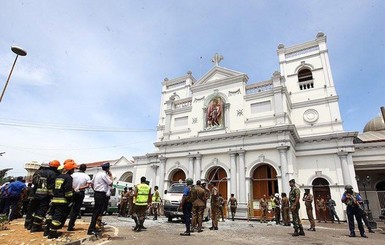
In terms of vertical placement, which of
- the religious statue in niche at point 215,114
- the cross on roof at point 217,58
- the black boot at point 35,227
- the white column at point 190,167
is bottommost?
the black boot at point 35,227

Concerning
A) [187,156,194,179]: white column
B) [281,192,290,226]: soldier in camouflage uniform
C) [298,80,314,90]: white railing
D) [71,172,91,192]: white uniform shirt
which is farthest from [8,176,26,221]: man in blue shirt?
[298,80,314,90]: white railing

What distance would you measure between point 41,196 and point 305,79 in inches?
879

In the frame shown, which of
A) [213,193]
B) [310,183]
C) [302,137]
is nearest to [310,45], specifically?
[302,137]

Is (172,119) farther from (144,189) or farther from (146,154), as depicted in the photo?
(144,189)

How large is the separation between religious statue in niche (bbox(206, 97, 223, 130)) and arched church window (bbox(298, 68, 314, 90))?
774cm

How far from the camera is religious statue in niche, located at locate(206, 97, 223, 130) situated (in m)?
20.7

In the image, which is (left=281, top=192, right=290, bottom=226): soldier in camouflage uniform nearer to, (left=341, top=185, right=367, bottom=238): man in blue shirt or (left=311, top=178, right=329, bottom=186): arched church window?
(left=341, top=185, right=367, bottom=238): man in blue shirt

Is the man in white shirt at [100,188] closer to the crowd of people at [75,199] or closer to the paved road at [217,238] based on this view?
the crowd of people at [75,199]

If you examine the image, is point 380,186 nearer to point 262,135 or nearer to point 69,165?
point 262,135

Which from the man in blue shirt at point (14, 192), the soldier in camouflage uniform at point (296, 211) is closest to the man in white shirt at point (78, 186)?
the man in blue shirt at point (14, 192)

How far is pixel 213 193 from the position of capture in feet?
34.6

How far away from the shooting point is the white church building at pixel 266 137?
57.6 feet

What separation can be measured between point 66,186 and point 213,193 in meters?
6.29

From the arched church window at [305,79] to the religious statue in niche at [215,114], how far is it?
7744mm
